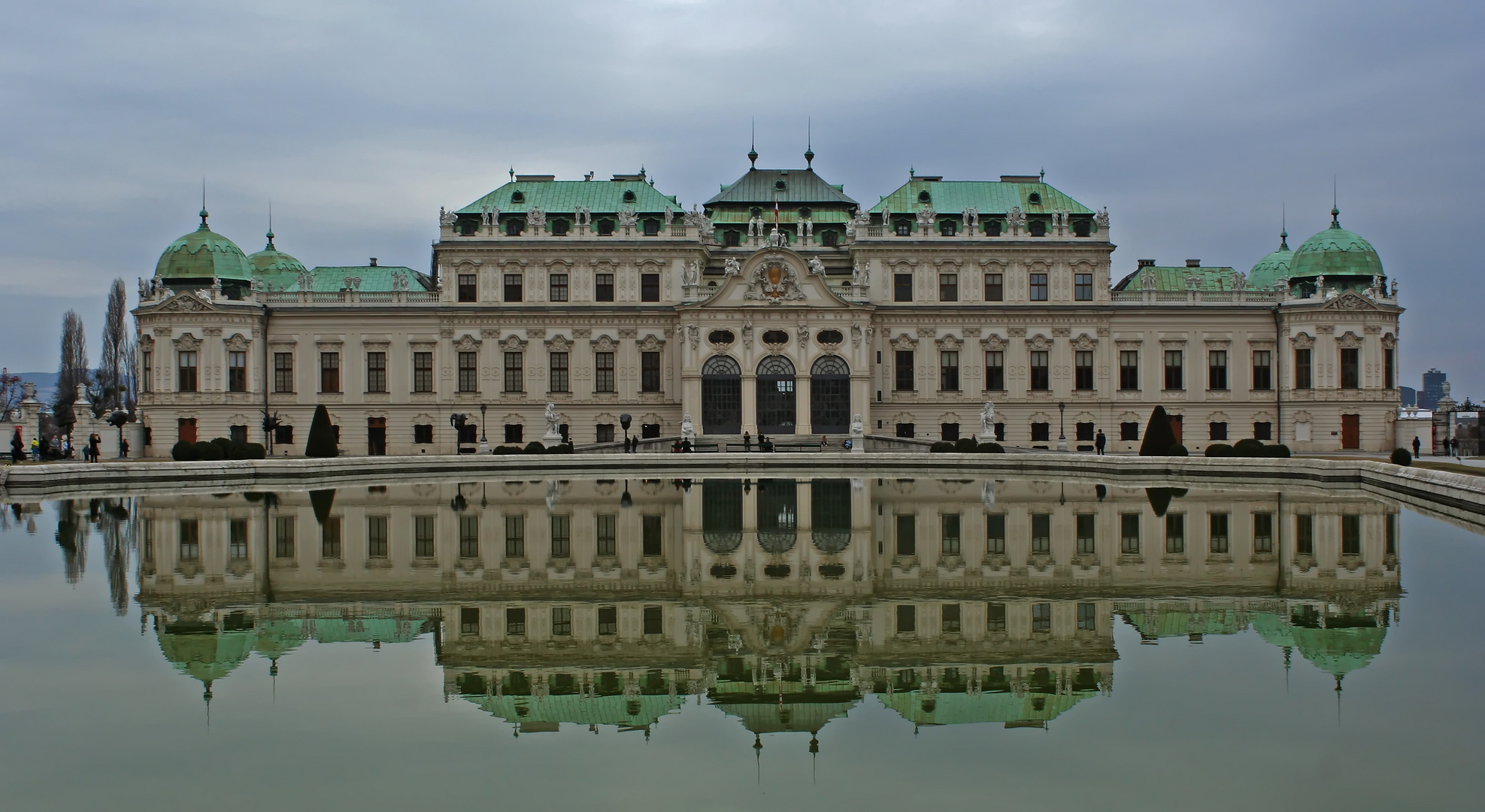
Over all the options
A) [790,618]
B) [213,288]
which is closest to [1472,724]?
[790,618]

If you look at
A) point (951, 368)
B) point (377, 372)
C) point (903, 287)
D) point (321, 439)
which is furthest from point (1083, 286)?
point (321, 439)

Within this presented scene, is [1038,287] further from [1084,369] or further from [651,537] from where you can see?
[651,537]

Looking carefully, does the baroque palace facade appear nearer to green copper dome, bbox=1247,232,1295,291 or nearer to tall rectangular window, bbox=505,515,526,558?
green copper dome, bbox=1247,232,1295,291

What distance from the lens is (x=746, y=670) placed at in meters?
11.8

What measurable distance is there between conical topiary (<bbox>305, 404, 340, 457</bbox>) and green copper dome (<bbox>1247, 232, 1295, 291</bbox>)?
54.1 meters

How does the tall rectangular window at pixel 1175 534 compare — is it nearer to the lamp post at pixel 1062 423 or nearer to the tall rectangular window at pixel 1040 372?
the lamp post at pixel 1062 423

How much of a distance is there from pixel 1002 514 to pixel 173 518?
19976 mm

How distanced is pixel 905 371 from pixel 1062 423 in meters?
9.20

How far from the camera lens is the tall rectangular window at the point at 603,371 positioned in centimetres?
6312

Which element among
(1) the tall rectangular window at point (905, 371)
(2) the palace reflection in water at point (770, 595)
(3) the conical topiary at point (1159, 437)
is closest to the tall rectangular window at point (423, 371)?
(1) the tall rectangular window at point (905, 371)

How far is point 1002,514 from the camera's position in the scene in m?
26.0

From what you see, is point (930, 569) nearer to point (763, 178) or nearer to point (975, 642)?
point (975, 642)

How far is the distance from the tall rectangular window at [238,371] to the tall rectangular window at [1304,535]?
55.2 meters

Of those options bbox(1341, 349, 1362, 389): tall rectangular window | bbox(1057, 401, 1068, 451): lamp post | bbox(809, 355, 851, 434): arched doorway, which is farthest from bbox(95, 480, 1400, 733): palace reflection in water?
bbox(1341, 349, 1362, 389): tall rectangular window
